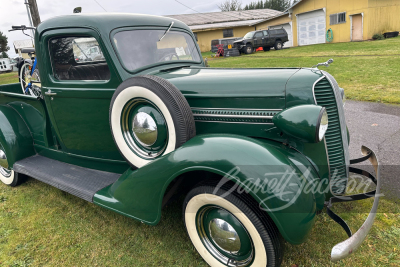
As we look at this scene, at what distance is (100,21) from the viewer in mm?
2551

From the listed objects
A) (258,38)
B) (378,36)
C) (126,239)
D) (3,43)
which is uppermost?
(3,43)

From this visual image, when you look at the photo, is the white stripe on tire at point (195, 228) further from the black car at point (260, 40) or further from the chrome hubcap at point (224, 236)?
the black car at point (260, 40)

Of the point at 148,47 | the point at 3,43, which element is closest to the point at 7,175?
the point at 148,47

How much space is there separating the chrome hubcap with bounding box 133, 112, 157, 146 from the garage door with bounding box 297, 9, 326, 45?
21.4 meters

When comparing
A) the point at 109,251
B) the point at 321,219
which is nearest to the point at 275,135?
the point at 321,219

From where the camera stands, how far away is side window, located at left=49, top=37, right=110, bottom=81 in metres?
2.68

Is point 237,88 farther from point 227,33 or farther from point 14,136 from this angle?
point 227,33

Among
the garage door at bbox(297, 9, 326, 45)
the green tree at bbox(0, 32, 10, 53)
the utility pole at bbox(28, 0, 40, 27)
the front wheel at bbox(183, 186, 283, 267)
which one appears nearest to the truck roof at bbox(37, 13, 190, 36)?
the front wheel at bbox(183, 186, 283, 267)

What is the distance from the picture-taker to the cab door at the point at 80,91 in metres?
2.62

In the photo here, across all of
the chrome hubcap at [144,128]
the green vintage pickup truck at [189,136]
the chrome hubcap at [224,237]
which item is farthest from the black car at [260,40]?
the chrome hubcap at [224,237]

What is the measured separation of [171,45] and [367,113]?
4086mm

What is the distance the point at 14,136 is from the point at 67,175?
100 cm

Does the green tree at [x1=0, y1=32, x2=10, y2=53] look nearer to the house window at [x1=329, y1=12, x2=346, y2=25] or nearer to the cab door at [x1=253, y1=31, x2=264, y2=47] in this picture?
the cab door at [x1=253, y1=31, x2=264, y2=47]

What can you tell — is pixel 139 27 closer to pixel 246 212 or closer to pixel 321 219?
pixel 246 212
